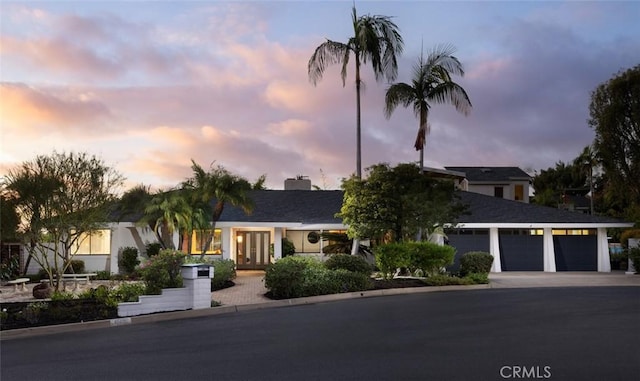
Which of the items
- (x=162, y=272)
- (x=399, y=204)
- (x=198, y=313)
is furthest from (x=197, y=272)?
(x=399, y=204)

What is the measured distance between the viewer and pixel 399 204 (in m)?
25.2

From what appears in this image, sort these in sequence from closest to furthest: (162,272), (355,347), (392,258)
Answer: (355,347) → (162,272) → (392,258)

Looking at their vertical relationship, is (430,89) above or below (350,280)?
above

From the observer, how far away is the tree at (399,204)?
24922 millimetres

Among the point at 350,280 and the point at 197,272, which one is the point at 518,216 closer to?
the point at 350,280

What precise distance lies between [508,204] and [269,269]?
19.1 m

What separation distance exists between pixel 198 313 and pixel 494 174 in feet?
134

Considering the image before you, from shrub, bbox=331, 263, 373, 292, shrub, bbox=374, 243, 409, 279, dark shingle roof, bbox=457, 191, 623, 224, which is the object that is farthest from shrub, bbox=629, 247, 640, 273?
shrub, bbox=331, 263, 373, 292

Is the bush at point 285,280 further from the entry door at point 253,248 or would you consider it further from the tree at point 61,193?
the entry door at point 253,248

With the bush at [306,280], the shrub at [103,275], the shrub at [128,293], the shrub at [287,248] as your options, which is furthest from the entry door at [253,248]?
the shrub at [128,293]

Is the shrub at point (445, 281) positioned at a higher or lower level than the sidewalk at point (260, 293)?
higher

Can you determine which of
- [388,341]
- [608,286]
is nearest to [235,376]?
[388,341]

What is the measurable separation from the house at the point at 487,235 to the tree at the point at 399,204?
435 cm

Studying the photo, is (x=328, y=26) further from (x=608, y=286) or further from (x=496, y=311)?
(x=496, y=311)
